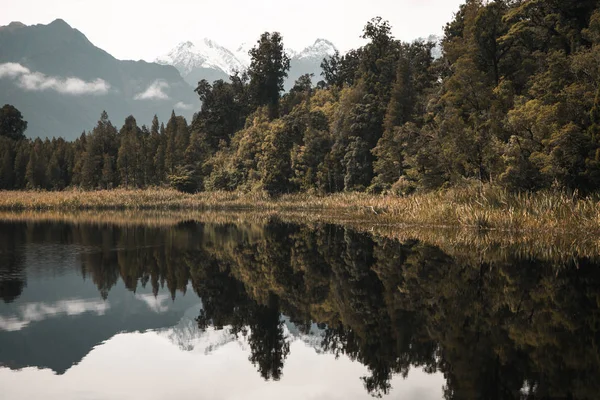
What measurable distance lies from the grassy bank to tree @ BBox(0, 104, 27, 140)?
58.8 metres

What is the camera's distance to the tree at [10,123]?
129875mm

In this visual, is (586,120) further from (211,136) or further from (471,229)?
(211,136)

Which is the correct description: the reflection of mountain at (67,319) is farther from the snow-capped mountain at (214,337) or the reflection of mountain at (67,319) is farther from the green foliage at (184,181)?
the green foliage at (184,181)

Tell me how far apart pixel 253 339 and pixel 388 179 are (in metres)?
47.6

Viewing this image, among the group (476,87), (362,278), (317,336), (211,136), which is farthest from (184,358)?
(211,136)

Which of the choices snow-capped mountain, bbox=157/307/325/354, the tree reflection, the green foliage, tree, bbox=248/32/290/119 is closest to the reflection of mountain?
the tree reflection

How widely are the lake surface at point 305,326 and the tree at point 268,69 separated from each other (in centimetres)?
7554

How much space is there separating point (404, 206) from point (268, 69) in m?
61.2

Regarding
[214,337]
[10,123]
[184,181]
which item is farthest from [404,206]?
[10,123]

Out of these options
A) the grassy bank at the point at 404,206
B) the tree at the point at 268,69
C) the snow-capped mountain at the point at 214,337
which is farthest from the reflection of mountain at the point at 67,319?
the tree at the point at 268,69

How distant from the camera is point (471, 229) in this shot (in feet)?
107

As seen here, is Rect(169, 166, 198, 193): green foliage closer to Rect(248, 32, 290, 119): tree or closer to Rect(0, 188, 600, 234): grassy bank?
Rect(0, 188, 600, 234): grassy bank

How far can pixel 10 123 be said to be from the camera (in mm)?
131875

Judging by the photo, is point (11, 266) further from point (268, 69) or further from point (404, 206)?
point (268, 69)
